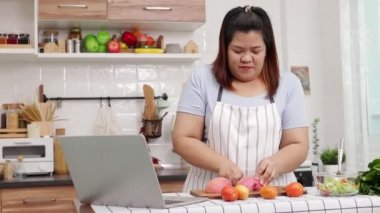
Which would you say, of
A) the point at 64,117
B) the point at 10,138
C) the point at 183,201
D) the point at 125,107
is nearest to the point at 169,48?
the point at 125,107

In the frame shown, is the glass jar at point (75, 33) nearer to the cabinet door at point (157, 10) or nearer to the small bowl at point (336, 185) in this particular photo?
the cabinet door at point (157, 10)

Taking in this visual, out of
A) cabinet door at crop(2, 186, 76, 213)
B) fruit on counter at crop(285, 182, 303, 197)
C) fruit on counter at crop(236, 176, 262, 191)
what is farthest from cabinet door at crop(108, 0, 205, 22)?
fruit on counter at crop(285, 182, 303, 197)

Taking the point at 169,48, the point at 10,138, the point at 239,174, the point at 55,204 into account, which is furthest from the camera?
the point at 169,48

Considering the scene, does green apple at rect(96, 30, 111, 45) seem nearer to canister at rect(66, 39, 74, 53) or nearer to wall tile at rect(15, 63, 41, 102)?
canister at rect(66, 39, 74, 53)

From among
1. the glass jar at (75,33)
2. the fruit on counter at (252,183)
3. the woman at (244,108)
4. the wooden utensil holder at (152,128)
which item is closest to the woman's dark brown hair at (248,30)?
the woman at (244,108)

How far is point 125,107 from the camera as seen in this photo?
3.64m

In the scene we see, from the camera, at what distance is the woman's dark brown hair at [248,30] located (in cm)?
184

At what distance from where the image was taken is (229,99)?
1.90 metres

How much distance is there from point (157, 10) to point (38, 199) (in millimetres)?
1276

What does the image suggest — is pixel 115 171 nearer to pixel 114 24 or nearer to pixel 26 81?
pixel 114 24

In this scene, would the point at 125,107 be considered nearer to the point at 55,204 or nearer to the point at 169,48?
the point at 169,48

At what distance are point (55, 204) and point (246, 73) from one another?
5.04ft

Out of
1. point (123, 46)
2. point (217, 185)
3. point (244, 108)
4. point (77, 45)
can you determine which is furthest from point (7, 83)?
point (217, 185)

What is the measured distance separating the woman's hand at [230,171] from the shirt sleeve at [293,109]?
271 millimetres
